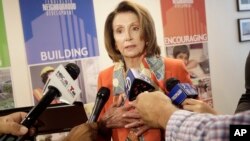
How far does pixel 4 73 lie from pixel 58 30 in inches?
18.0

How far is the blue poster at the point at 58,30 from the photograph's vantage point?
77.5 inches

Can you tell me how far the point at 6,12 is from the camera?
1.92 m

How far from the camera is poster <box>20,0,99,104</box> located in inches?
77.6

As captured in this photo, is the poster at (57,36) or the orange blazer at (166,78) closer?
the orange blazer at (166,78)

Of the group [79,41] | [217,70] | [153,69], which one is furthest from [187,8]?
[153,69]

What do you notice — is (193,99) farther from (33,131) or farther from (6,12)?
(6,12)

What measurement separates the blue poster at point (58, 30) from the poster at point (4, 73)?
13 centimetres

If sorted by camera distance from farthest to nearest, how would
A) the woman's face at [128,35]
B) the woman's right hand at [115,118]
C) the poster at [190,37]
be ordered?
the poster at [190,37], the woman's face at [128,35], the woman's right hand at [115,118]

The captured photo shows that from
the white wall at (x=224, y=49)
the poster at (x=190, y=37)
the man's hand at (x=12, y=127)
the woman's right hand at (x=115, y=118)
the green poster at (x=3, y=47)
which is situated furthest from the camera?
the white wall at (x=224, y=49)

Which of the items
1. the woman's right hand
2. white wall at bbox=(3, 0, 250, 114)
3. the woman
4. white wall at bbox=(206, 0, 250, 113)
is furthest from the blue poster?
white wall at bbox=(206, 0, 250, 113)

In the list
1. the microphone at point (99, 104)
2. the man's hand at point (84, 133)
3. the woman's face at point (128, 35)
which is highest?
the woman's face at point (128, 35)

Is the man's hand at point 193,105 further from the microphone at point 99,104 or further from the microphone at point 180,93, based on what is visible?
the microphone at point 99,104

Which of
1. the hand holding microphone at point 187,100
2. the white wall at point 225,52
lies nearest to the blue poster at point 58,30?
the white wall at point 225,52

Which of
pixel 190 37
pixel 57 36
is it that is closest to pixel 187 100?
pixel 57 36
